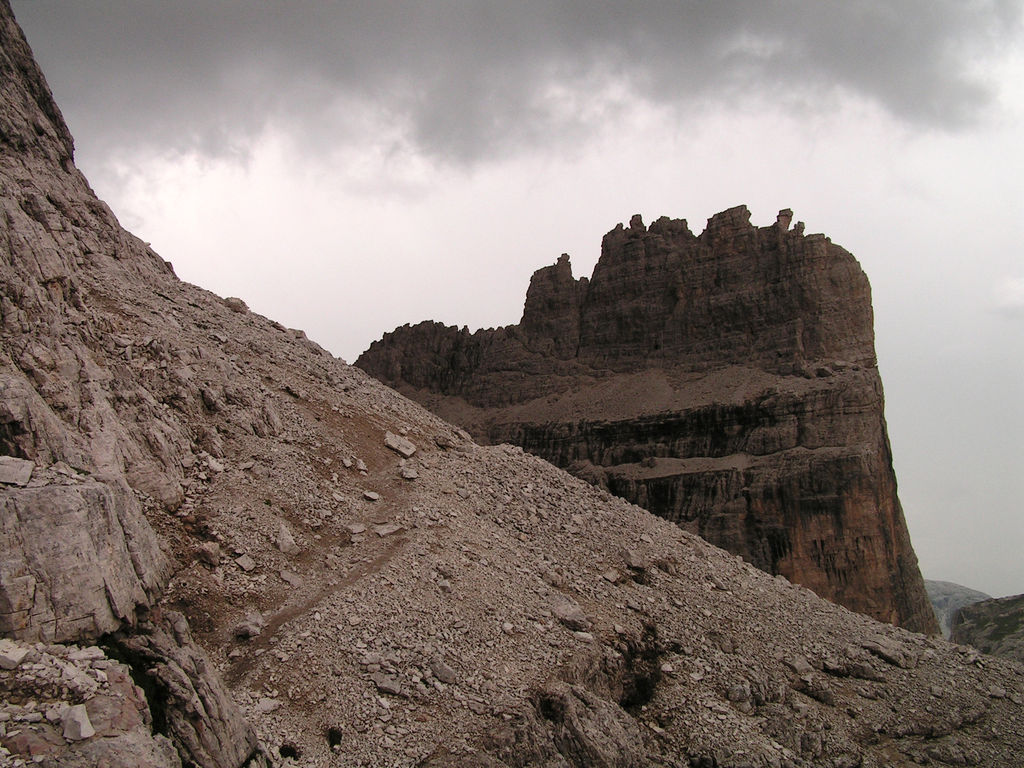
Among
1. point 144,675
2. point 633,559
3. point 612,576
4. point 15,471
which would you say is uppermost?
point 633,559

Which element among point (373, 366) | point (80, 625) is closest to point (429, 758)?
point (80, 625)

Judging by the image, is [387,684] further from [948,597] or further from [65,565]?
[948,597]

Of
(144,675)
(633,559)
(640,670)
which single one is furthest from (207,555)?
(633,559)

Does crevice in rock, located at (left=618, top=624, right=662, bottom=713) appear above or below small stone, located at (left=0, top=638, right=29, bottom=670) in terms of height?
above

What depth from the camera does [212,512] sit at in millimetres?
20141

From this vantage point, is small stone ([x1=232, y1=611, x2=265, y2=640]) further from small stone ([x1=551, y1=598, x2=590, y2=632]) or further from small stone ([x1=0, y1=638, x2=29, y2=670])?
small stone ([x1=551, y1=598, x2=590, y2=632])

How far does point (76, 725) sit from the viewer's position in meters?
10.8

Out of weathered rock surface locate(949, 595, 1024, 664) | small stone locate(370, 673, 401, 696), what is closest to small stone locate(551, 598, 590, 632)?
small stone locate(370, 673, 401, 696)

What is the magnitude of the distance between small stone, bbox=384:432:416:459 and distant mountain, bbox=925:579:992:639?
148m

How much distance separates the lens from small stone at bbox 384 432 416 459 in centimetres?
2722

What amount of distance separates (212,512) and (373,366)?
9676cm

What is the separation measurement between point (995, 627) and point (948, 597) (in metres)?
97.2

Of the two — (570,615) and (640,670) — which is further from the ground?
(570,615)

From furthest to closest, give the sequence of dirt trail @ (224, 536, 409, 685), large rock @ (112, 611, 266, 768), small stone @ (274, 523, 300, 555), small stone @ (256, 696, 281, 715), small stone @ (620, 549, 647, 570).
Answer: small stone @ (620, 549, 647, 570), small stone @ (274, 523, 300, 555), dirt trail @ (224, 536, 409, 685), small stone @ (256, 696, 281, 715), large rock @ (112, 611, 266, 768)
